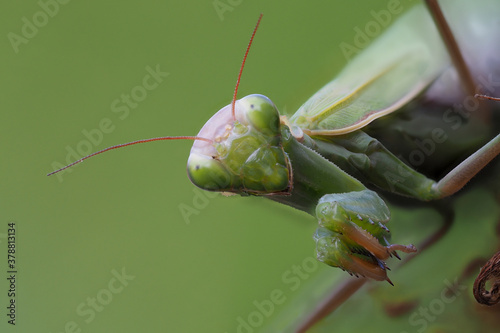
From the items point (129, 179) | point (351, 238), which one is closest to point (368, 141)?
point (351, 238)

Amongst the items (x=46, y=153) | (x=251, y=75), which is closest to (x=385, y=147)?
(x=251, y=75)

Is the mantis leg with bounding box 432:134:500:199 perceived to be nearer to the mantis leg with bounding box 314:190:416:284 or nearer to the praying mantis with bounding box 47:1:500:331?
the praying mantis with bounding box 47:1:500:331

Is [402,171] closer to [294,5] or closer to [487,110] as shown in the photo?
[487,110]

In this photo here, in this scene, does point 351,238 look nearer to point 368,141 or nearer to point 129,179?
point 368,141

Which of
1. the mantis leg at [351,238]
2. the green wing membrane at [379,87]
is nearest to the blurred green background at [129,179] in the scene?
the green wing membrane at [379,87]

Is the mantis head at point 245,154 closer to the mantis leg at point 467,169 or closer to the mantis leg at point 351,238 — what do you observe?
the mantis leg at point 351,238

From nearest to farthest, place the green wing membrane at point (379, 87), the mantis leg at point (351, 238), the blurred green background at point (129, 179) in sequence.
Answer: the mantis leg at point (351, 238)
the green wing membrane at point (379, 87)
the blurred green background at point (129, 179)

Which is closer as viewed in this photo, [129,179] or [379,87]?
[379,87]

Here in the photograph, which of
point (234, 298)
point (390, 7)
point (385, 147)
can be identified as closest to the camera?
point (385, 147)
